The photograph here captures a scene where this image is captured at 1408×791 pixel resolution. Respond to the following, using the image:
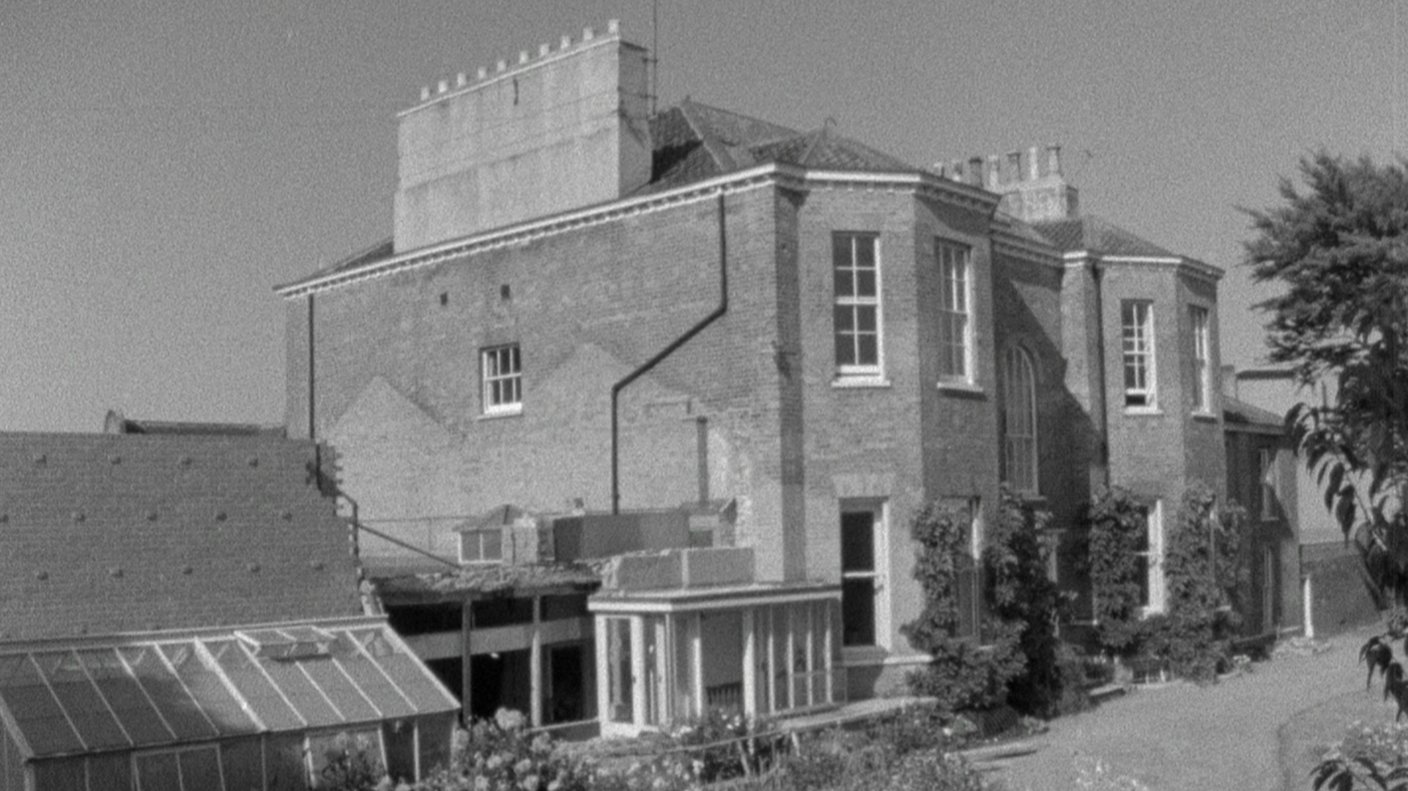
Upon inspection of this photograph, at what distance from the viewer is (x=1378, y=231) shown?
33656 mm

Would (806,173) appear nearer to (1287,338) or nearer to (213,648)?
(213,648)

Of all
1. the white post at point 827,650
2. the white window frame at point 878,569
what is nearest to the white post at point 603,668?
the white post at point 827,650

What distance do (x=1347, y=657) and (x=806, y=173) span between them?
17470 mm

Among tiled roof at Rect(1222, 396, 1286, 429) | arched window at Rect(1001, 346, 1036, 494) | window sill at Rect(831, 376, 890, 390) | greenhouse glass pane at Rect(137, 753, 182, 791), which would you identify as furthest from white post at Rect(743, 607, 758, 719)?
tiled roof at Rect(1222, 396, 1286, 429)

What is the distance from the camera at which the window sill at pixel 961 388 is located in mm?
24469

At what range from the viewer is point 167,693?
621 inches

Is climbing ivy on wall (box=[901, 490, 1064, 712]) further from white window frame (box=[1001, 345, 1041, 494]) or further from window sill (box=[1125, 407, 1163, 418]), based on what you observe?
window sill (box=[1125, 407, 1163, 418])

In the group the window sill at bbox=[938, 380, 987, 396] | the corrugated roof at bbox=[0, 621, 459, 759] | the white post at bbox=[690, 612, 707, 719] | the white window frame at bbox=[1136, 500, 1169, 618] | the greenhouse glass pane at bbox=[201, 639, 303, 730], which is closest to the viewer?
the corrugated roof at bbox=[0, 621, 459, 759]

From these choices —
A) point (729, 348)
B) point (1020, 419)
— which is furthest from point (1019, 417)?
point (729, 348)

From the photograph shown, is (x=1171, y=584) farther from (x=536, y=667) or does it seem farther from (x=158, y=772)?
(x=158, y=772)

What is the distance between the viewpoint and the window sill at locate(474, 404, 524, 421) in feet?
88.8

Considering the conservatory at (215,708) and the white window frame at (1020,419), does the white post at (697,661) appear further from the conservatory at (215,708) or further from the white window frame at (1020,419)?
the white window frame at (1020,419)

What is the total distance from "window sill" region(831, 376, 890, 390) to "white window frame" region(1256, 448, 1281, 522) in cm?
1636

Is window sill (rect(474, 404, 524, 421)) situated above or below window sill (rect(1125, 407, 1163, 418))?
below
